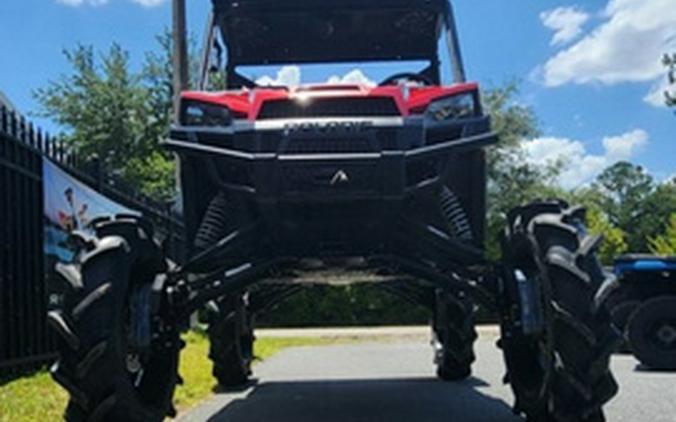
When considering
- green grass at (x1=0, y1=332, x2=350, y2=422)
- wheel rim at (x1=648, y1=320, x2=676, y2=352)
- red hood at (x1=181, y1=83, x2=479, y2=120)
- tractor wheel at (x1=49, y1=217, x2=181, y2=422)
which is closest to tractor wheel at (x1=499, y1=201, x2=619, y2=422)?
red hood at (x1=181, y1=83, x2=479, y2=120)

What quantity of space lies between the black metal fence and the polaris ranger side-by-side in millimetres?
3072

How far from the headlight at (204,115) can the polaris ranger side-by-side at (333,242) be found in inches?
0.4

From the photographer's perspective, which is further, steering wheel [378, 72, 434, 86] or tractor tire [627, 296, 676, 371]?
tractor tire [627, 296, 676, 371]

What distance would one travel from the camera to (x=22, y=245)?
9578 millimetres

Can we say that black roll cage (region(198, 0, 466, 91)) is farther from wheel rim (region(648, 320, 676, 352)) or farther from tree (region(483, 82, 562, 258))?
tree (region(483, 82, 562, 258))

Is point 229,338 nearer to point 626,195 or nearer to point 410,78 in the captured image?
point 410,78

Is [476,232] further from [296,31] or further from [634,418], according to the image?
[296,31]

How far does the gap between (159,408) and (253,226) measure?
4.27ft

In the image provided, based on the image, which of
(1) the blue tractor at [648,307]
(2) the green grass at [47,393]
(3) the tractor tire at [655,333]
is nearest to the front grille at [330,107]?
(2) the green grass at [47,393]

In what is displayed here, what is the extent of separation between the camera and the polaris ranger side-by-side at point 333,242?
5039 millimetres

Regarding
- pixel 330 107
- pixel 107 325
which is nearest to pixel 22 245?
pixel 107 325

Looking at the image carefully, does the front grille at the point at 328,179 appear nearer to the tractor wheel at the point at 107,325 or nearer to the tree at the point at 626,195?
the tractor wheel at the point at 107,325

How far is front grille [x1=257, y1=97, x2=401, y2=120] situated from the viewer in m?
5.65

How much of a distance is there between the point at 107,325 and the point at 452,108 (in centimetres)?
250
